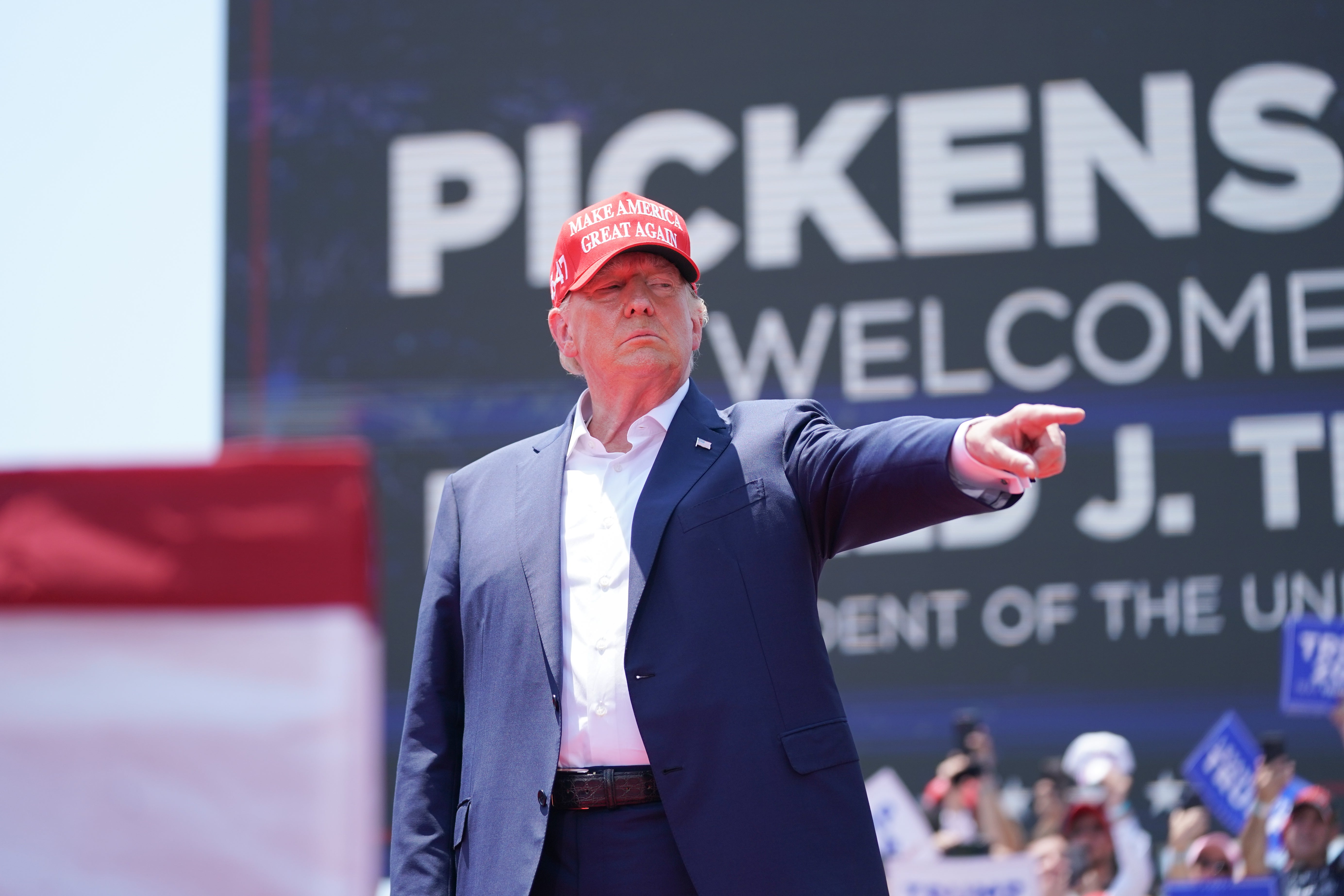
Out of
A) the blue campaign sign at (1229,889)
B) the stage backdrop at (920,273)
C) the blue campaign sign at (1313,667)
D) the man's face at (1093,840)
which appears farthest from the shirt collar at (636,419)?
the stage backdrop at (920,273)

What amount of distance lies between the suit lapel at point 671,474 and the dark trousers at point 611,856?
0.69 ft

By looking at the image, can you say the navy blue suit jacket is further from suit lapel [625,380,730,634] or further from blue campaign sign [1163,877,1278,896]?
blue campaign sign [1163,877,1278,896]

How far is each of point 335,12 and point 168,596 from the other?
7.25 m

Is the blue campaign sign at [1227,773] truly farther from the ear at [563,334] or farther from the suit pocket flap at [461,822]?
the suit pocket flap at [461,822]

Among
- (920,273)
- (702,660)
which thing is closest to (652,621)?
(702,660)

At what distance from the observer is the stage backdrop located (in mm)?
6574

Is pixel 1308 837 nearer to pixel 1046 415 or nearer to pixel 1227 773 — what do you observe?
pixel 1227 773

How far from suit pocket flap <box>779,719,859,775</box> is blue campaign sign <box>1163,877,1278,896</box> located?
263 cm

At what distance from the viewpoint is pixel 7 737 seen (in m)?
0.87

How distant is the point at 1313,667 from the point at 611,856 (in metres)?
4.00

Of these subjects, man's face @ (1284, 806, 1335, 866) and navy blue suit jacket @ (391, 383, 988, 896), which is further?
man's face @ (1284, 806, 1335, 866)

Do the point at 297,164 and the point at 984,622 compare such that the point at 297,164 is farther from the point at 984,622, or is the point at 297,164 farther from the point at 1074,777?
the point at 1074,777

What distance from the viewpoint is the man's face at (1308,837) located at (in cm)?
441

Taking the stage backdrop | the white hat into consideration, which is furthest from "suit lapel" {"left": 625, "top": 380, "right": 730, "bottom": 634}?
the stage backdrop
